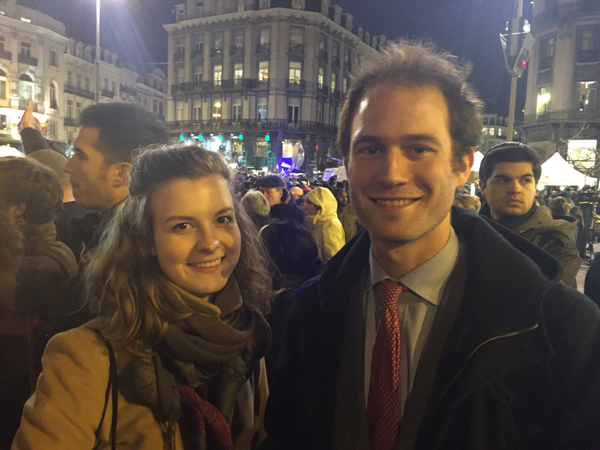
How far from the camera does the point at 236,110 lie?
45969mm

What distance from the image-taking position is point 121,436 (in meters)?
1.60

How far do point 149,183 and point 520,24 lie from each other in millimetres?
10592

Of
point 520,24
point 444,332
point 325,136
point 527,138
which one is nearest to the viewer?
point 444,332

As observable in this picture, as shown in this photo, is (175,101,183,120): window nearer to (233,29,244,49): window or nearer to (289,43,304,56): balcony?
(233,29,244,49): window

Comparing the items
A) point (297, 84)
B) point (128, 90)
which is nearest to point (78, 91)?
point (128, 90)

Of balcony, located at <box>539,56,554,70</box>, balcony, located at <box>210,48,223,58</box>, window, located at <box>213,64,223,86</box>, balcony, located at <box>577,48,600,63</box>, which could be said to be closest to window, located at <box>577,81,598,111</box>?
balcony, located at <box>577,48,600,63</box>

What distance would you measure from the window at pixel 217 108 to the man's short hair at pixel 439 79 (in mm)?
47211

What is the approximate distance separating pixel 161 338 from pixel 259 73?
46122 mm

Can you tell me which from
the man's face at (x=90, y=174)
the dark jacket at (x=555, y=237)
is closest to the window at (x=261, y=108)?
the dark jacket at (x=555, y=237)

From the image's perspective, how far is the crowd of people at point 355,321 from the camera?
1.28 metres

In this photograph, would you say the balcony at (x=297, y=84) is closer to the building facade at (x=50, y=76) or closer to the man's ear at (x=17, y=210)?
the building facade at (x=50, y=76)

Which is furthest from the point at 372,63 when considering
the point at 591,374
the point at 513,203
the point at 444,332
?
the point at 513,203

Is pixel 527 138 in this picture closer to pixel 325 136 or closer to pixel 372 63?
pixel 325 136

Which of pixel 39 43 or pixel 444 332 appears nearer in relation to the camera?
pixel 444 332
